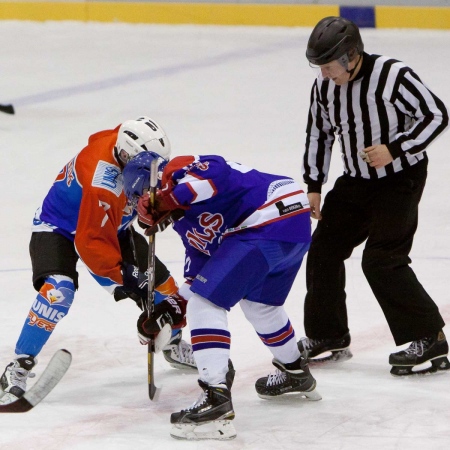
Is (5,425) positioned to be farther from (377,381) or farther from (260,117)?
(260,117)

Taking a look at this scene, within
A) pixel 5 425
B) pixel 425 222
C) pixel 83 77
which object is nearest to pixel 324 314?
pixel 5 425

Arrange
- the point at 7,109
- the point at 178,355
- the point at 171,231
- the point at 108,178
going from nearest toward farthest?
the point at 108,178 → the point at 178,355 → the point at 171,231 → the point at 7,109

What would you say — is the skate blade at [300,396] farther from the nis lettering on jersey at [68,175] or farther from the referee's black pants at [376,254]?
the nis lettering on jersey at [68,175]

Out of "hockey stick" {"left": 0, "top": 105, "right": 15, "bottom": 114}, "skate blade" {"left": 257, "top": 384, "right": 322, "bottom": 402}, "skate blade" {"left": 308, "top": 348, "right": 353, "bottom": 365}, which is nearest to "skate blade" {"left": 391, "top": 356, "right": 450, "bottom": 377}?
"skate blade" {"left": 308, "top": 348, "right": 353, "bottom": 365}

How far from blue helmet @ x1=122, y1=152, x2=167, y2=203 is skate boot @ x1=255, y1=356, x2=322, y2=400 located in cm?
78

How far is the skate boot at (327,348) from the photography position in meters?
4.06

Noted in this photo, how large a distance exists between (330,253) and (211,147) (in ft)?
10.5

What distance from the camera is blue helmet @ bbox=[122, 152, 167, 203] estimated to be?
11.1ft

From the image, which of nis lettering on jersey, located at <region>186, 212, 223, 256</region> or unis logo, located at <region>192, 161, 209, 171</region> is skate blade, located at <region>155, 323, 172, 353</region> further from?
unis logo, located at <region>192, 161, 209, 171</region>

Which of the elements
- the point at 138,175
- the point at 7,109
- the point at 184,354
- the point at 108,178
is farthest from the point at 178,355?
the point at 7,109

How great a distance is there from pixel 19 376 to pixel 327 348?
45.1 inches

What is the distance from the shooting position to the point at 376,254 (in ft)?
12.6

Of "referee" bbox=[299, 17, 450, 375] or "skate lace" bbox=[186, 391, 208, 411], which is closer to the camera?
"skate lace" bbox=[186, 391, 208, 411]

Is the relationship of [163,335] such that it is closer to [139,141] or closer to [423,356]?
[139,141]
